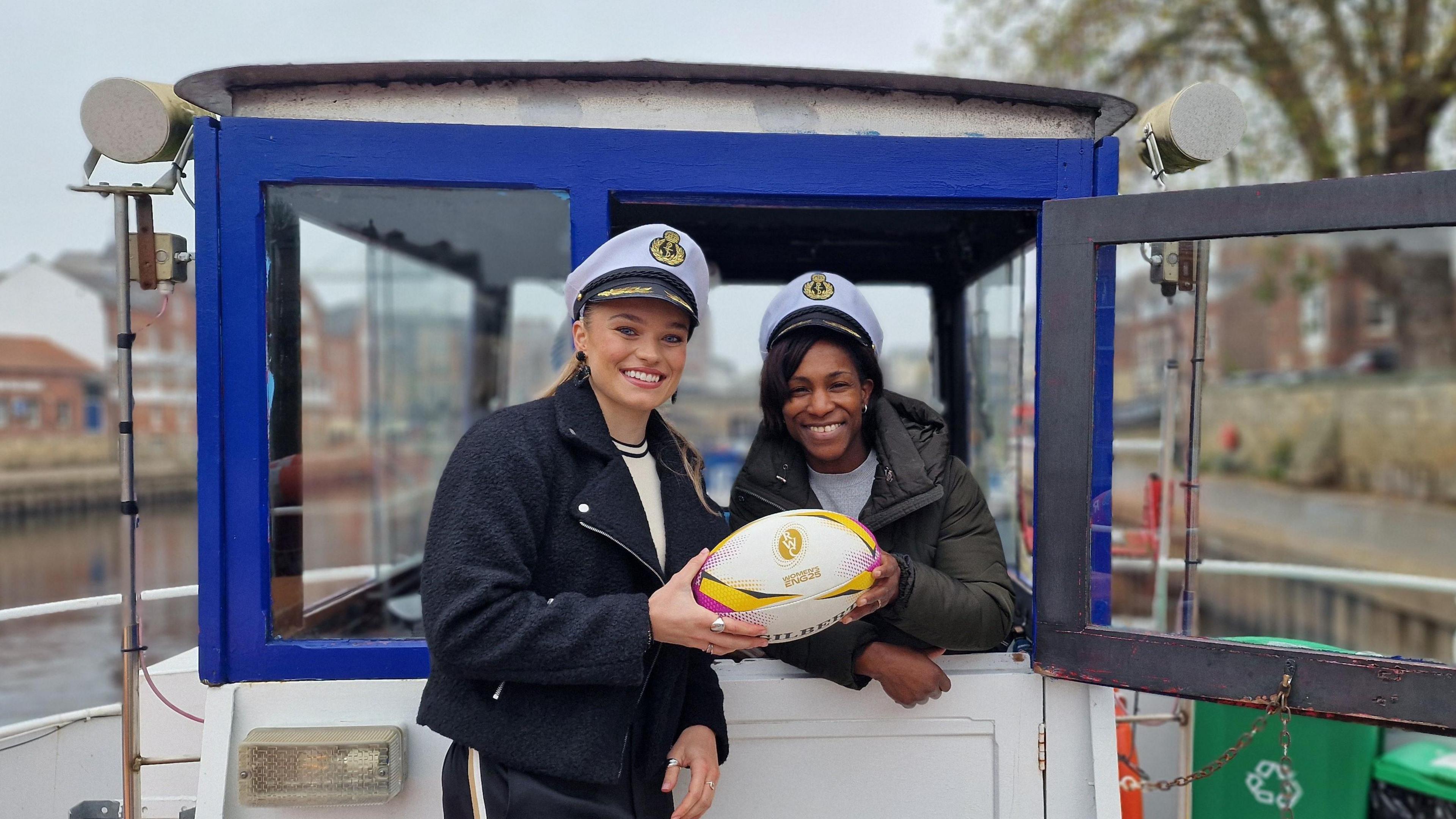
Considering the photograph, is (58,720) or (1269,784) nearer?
(58,720)

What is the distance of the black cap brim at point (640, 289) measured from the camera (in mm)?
1758

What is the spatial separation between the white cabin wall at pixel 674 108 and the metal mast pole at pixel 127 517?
16.2 inches

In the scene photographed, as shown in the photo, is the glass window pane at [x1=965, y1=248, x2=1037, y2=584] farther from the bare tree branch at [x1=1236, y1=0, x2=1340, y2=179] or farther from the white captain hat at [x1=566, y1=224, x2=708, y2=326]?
the bare tree branch at [x1=1236, y1=0, x2=1340, y2=179]

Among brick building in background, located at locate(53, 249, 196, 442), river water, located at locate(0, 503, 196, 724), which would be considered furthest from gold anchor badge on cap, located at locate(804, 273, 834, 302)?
Answer: brick building in background, located at locate(53, 249, 196, 442)

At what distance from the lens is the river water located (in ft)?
49.6

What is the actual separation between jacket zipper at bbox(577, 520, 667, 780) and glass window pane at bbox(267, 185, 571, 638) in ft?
3.25

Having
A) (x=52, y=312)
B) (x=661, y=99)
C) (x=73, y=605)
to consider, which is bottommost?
(x=73, y=605)

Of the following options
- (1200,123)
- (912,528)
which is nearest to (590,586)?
(912,528)

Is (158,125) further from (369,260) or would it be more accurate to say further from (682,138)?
(369,260)

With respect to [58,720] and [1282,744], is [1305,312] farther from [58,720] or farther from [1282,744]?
[58,720]

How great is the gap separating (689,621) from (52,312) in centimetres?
5111

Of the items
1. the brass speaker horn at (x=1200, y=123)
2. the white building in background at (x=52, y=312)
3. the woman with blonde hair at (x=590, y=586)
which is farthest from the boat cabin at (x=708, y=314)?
the white building in background at (x=52, y=312)

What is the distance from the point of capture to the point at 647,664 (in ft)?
5.84

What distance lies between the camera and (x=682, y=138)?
88.7 inches
